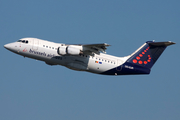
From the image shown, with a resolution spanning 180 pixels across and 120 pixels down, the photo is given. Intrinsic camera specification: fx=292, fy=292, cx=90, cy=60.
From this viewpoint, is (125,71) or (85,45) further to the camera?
(125,71)

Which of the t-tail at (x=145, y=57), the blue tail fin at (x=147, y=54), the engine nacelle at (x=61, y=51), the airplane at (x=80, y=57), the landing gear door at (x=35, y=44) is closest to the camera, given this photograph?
the engine nacelle at (x=61, y=51)

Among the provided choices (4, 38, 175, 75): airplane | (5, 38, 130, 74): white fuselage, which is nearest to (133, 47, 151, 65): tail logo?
(4, 38, 175, 75): airplane

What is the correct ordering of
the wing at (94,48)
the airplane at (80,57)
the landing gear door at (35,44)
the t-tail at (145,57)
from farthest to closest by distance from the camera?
the t-tail at (145,57) < the landing gear door at (35,44) < the airplane at (80,57) < the wing at (94,48)

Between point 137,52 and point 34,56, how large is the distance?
10.8 metres

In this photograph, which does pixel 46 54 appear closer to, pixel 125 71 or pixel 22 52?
pixel 22 52

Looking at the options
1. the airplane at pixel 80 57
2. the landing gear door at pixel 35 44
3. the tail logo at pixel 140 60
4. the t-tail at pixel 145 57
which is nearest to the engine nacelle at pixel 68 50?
the airplane at pixel 80 57

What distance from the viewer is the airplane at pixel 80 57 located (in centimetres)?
2771

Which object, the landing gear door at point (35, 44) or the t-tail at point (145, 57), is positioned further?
the t-tail at point (145, 57)

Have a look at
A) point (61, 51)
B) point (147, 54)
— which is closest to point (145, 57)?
point (147, 54)

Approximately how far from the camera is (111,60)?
29500mm

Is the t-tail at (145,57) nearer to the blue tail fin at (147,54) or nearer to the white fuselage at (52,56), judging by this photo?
the blue tail fin at (147,54)

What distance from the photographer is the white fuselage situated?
28016 millimetres

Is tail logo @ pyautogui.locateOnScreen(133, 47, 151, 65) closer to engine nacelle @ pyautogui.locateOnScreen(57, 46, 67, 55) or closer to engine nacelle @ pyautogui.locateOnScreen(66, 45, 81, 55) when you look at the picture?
engine nacelle @ pyautogui.locateOnScreen(66, 45, 81, 55)

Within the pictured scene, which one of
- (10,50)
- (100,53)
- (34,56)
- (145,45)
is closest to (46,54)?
(34,56)
